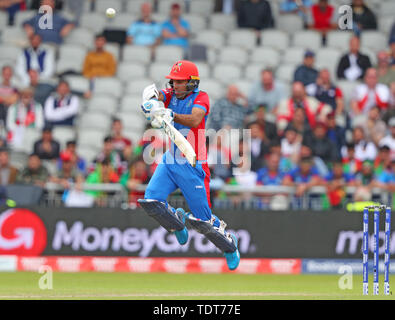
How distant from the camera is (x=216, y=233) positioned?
980cm

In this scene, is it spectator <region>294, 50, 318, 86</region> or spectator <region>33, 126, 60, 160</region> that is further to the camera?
spectator <region>294, 50, 318, 86</region>

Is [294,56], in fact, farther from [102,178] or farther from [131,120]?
[102,178]

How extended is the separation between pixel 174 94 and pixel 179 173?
0.84 m

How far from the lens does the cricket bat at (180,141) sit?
911 centimetres

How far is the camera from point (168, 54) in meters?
17.1

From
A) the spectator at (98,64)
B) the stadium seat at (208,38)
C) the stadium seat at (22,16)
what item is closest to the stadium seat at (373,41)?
the stadium seat at (208,38)

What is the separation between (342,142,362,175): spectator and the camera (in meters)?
14.7

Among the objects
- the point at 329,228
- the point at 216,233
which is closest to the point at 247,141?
the point at 329,228

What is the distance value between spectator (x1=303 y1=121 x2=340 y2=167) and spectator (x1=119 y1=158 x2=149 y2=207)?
104 inches

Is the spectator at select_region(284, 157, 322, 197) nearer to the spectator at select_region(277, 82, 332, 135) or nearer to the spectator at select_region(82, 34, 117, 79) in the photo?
the spectator at select_region(277, 82, 332, 135)

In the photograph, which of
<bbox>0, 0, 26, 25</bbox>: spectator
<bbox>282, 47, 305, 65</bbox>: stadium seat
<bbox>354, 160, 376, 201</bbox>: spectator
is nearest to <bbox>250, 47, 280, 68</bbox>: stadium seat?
<bbox>282, 47, 305, 65</bbox>: stadium seat

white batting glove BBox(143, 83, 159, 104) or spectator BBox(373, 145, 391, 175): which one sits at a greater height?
white batting glove BBox(143, 83, 159, 104)

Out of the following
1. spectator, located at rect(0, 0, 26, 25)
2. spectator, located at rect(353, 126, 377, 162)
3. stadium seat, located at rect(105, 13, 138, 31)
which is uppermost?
spectator, located at rect(0, 0, 26, 25)

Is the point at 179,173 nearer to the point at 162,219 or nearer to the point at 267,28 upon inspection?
the point at 162,219
